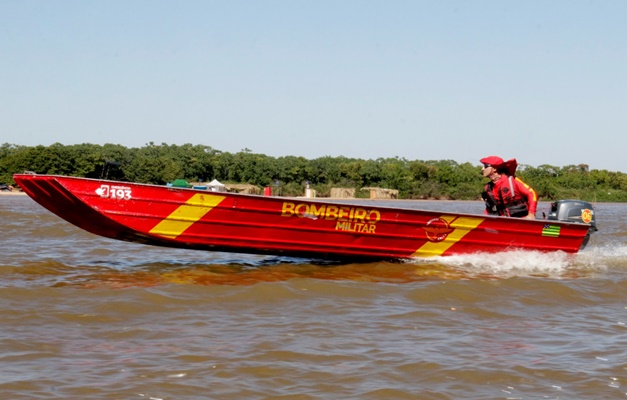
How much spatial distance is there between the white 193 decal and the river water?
2.73ft

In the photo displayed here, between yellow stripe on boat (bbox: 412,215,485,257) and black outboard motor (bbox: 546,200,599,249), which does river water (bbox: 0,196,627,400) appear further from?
black outboard motor (bbox: 546,200,599,249)

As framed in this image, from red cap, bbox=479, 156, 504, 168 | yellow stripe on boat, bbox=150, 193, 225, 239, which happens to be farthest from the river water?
red cap, bbox=479, 156, 504, 168

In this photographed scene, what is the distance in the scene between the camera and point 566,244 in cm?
927

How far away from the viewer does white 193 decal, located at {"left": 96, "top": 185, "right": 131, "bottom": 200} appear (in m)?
7.66

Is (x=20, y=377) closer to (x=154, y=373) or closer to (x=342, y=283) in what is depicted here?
(x=154, y=373)

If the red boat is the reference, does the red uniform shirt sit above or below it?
above

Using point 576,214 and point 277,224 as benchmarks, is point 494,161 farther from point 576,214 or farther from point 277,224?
point 277,224

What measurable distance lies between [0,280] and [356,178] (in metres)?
75.9

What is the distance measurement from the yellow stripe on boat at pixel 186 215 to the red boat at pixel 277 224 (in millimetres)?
11

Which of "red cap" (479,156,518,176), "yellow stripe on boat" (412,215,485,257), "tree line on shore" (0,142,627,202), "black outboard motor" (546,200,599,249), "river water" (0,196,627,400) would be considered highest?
"tree line on shore" (0,142,627,202)

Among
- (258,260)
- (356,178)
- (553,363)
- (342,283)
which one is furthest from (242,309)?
(356,178)

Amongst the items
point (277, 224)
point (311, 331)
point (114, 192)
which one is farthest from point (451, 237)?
point (311, 331)

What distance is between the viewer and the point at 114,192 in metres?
7.71

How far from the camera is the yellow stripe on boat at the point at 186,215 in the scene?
26.0ft
